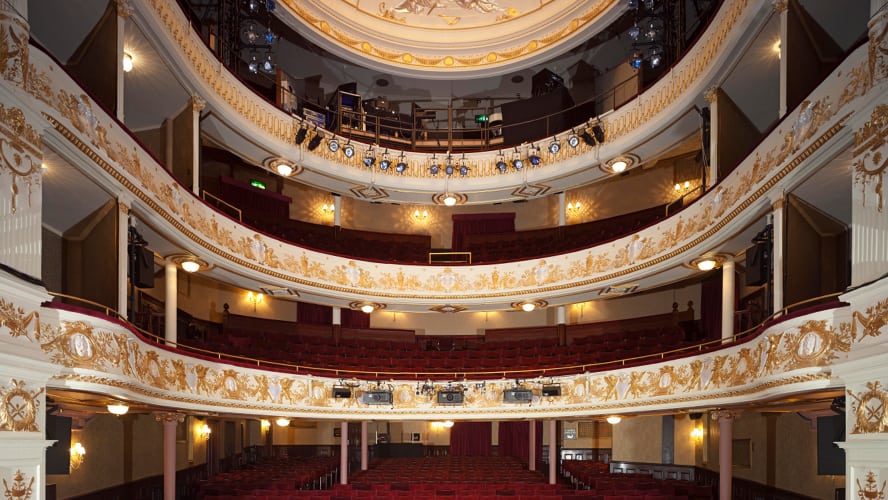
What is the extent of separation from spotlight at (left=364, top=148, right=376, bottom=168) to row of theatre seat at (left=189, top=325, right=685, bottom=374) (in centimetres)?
525

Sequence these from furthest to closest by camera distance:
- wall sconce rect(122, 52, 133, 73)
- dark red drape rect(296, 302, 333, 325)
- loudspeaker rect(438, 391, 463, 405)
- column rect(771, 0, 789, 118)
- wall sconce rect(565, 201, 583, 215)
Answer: wall sconce rect(565, 201, 583, 215)
dark red drape rect(296, 302, 333, 325)
loudspeaker rect(438, 391, 463, 405)
wall sconce rect(122, 52, 133, 73)
column rect(771, 0, 789, 118)

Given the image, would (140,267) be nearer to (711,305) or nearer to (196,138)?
(196,138)

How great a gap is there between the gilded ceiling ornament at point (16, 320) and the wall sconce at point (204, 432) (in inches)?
478

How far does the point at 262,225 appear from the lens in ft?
61.7

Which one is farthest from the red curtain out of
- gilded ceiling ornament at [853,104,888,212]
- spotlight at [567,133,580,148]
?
gilded ceiling ornament at [853,104,888,212]

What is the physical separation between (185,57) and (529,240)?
38.5ft

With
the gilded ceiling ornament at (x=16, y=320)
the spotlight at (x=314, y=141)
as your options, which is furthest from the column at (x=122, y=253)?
the spotlight at (x=314, y=141)

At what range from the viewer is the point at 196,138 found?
14.1 metres

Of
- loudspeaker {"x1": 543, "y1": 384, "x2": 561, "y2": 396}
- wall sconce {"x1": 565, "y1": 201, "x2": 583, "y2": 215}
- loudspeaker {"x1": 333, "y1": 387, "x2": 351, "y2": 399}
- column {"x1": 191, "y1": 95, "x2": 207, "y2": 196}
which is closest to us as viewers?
column {"x1": 191, "y1": 95, "x2": 207, "y2": 196}

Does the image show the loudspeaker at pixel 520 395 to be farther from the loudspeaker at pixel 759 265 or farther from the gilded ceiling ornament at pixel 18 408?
the gilded ceiling ornament at pixel 18 408

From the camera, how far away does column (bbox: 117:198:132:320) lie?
384 inches

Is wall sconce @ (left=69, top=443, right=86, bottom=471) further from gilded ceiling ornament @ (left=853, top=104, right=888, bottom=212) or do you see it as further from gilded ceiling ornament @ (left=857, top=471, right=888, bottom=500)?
gilded ceiling ornament @ (left=853, top=104, right=888, bottom=212)

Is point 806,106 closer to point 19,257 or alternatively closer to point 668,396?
point 668,396

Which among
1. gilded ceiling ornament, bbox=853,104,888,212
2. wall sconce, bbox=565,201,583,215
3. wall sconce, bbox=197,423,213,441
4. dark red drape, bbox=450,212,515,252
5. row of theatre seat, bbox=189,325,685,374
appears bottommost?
wall sconce, bbox=197,423,213,441
